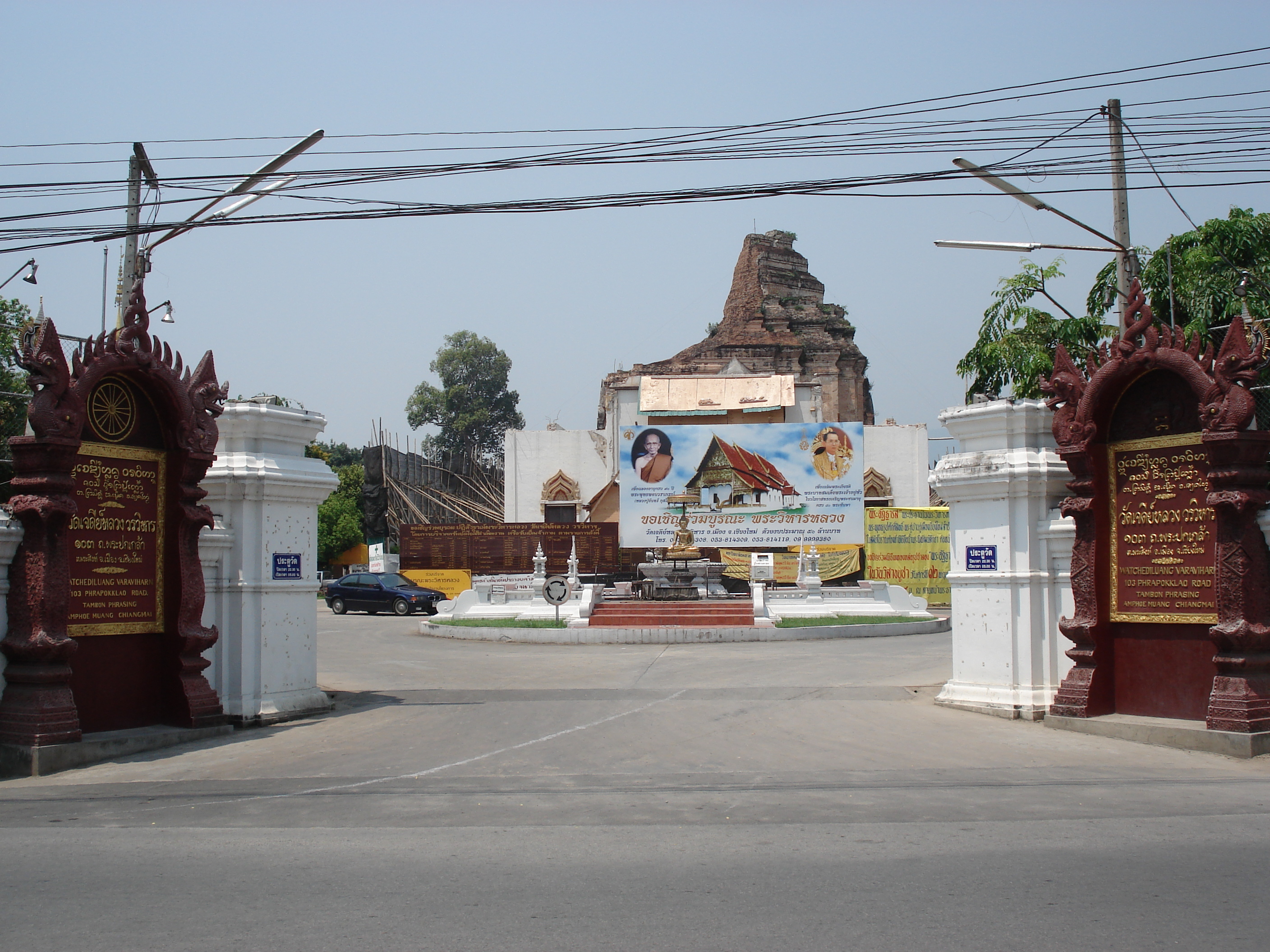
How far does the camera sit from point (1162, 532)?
995 cm

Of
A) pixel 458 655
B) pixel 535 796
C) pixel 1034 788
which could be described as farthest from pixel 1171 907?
pixel 458 655

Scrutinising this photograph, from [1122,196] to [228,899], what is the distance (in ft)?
43.2

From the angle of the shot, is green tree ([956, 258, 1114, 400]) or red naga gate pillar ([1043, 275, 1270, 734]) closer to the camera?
red naga gate pillar ([1043, 275, 1270, 734])

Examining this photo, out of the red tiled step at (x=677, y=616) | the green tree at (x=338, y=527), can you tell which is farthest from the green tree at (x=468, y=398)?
the red tiled step at (x=677, y=616)

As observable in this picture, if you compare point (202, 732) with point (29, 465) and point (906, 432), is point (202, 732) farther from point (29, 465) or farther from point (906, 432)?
point (906, 432)

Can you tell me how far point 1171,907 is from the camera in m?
5.03

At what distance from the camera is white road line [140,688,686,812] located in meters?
7.76

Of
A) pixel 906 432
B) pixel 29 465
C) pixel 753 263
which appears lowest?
pixel 29 465

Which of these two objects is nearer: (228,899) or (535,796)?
(228,899)

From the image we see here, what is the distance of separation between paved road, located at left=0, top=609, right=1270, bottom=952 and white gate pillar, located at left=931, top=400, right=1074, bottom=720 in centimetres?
54

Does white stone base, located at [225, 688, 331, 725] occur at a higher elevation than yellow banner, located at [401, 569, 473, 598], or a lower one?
lower

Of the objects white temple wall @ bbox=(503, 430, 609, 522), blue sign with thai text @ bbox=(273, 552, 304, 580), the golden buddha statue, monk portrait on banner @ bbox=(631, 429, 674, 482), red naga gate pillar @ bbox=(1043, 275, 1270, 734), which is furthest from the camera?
white temple wall @ bbox=(503, 430, 609, 522)

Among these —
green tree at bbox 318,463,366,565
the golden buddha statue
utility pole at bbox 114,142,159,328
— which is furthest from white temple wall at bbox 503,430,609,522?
utility pole at bbox 114,142,159,328

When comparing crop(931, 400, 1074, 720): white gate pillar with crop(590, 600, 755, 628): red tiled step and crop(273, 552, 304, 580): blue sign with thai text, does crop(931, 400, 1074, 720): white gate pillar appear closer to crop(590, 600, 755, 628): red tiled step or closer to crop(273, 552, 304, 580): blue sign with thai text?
crop(273, 552, 304, 580): blue sign with thai text
